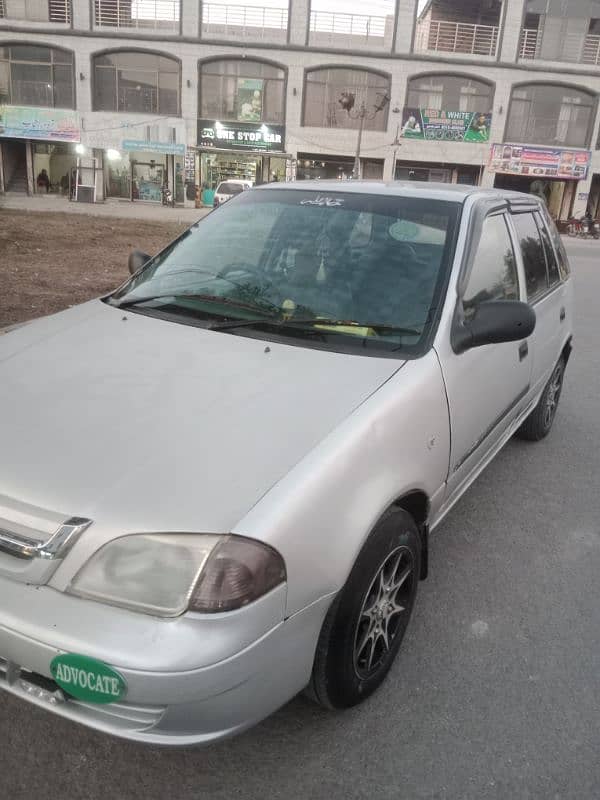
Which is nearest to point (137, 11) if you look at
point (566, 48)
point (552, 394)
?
point (566, 48)

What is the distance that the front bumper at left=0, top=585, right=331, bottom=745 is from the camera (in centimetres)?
164

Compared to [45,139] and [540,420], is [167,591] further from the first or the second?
[45,139]

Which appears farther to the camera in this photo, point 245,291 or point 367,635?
point 245,291

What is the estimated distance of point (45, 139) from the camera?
39.3m

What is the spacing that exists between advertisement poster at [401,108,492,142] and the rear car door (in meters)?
38.7

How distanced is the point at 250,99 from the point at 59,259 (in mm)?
31876

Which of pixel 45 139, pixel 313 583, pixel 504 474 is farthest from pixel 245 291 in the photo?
pixel 45 139

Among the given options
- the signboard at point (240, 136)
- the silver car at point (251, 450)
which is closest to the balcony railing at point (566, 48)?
the signboard at point (240, 136)

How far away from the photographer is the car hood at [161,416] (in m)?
1.79

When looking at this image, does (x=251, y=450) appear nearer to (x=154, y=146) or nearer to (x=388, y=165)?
(x=388, y=165)

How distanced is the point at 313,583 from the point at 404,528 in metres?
0.58

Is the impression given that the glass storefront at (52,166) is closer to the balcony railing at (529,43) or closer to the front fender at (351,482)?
the balcony railing at (529,43)

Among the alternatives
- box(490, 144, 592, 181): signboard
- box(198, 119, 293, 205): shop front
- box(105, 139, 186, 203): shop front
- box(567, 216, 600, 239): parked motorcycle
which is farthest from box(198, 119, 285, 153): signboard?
box(567, 216, 600, 239): parked motorcycle

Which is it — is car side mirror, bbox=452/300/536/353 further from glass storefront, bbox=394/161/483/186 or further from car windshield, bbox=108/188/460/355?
glass storefront, bbox=394/161/483/186
